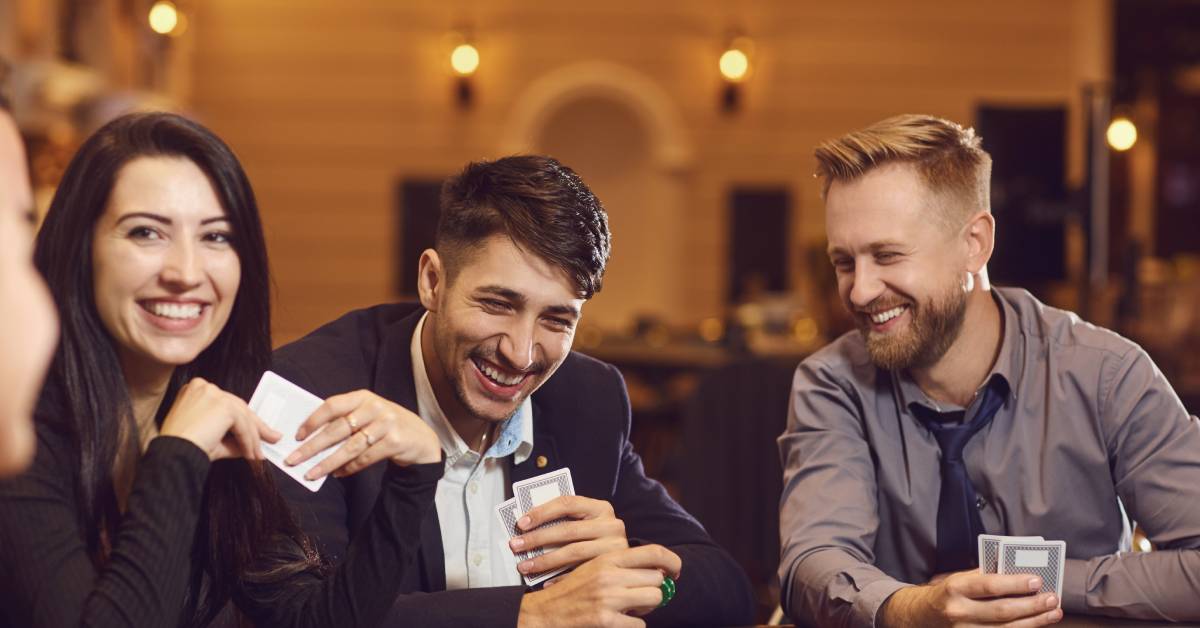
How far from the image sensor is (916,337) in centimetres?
200

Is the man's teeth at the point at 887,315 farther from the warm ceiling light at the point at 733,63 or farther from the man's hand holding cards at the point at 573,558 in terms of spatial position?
the warm ceiling light at the point at 733,63

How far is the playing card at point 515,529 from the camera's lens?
5.54 feet

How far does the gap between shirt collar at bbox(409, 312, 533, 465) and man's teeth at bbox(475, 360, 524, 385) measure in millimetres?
124

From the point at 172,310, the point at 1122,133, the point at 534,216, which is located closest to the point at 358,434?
the point at 172,310

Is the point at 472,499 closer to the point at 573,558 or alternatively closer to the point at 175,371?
the point at 573,558

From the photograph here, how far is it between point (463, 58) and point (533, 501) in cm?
707

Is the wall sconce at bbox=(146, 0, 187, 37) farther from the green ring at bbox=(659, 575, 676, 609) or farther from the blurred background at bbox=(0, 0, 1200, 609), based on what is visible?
the green ring at bbox=(659, 575, 676, 609)

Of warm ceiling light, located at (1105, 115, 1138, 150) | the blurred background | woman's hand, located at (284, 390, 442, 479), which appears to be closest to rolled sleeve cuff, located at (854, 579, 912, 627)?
woman's hand, located at (284, 390, 442, 479)

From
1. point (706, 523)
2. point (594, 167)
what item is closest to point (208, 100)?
point (594, 167)

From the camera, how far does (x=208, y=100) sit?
8.56 m

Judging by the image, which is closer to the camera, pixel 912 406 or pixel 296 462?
pixel 296 462

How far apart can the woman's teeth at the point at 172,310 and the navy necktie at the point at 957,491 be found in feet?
3.67

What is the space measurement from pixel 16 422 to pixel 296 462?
74 centimetres

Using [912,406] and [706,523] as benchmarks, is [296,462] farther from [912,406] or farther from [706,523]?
[706,523]
